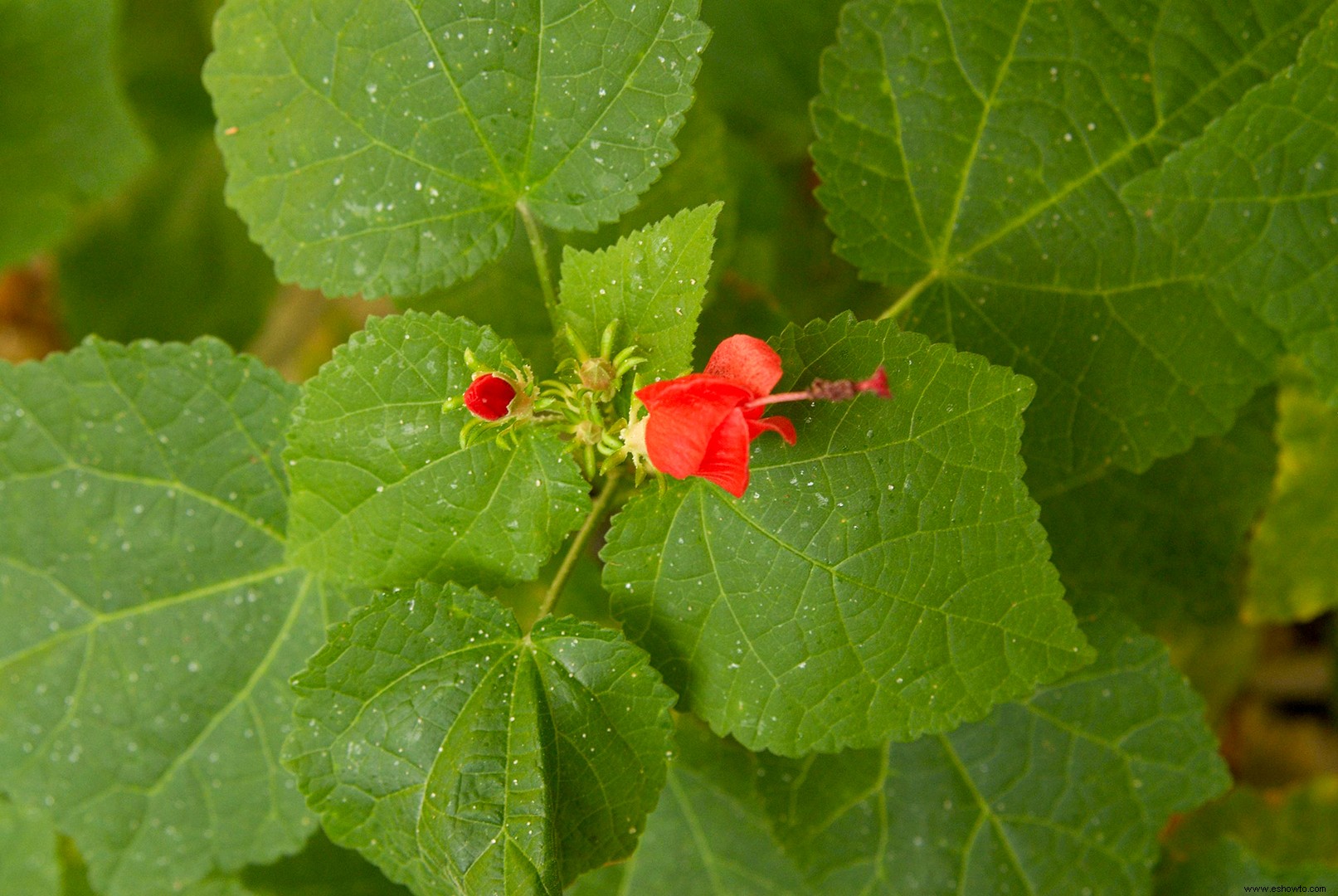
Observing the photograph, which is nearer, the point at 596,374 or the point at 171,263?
the point at 596,374

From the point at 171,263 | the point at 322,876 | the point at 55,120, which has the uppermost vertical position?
the point at 55,120

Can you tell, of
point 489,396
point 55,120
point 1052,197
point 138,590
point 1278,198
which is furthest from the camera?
point 55,120

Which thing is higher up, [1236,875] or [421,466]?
[421,466]

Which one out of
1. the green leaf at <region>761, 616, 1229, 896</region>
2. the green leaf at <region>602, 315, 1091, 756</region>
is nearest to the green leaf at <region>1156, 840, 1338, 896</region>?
the green leaf at <region>761, 616, 1229, 896</region>

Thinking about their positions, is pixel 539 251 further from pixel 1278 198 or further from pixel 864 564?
pixel 1278 198

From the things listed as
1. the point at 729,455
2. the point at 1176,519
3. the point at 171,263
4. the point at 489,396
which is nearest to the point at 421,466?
the point at 489,396
